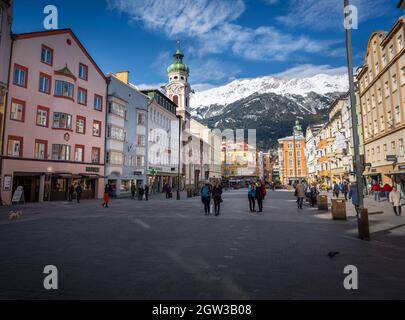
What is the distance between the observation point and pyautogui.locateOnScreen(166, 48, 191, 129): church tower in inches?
2773

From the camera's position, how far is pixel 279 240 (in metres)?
9.41

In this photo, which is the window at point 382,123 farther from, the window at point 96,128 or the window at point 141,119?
the window at point 96,128

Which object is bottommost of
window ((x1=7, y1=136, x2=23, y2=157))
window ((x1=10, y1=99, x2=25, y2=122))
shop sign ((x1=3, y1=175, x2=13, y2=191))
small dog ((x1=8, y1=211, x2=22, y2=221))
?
small dog ((x1=8, y1=211, x2=22, y2=221))

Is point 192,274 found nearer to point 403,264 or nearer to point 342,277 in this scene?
point 342,277

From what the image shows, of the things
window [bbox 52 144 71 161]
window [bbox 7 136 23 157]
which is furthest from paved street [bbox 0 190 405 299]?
window [bbox 52 144 71 161]

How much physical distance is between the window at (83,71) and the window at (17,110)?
28.5 ft

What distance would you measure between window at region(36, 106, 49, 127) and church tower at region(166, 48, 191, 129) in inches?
1651

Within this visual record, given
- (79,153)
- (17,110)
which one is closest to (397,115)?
(79,153)

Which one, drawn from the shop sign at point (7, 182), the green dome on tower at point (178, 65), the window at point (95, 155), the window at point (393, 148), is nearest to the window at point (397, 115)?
the window at point (393, 148)

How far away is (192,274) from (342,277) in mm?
2896

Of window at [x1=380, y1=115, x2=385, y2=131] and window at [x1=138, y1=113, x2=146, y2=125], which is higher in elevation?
window at [x1=138, y1=113, x2=146, y2=125]

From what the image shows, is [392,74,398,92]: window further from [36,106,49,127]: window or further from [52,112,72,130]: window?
[36,106,49,127]: window

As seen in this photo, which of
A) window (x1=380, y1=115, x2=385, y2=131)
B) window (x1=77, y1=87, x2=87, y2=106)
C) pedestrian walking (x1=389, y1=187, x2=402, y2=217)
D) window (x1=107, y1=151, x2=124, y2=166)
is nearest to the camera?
pedestrian walking (x1=389, y1=187, x2=402, y2=217)

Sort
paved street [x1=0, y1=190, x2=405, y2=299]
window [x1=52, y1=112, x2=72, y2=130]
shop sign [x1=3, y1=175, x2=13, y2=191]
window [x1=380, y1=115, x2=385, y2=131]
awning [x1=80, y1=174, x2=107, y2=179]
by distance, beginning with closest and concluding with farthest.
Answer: paved street [x1=0, y1=190, x2=405, y2=299], shop sign [x1=3, y1=175, x2=13, y2=191], window [x1=52, y1=112, x2=72, y2=130], window [x1=380, y1=115, x2=385, y2=131], awning [x1=80, y1=174, x2=107, y2=179]
